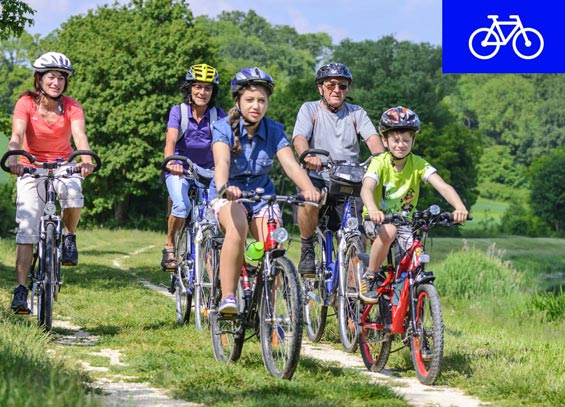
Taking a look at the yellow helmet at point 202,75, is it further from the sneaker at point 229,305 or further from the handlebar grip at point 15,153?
the sneaker at point 229,305

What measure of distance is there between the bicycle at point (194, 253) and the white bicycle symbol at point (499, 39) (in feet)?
61.7

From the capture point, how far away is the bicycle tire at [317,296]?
344 inches

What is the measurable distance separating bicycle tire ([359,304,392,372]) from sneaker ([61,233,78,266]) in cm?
266

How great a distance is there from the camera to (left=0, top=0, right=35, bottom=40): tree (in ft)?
49.2

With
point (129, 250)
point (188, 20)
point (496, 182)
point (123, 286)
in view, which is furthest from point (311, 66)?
point (123, 286)

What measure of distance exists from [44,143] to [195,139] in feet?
5.33

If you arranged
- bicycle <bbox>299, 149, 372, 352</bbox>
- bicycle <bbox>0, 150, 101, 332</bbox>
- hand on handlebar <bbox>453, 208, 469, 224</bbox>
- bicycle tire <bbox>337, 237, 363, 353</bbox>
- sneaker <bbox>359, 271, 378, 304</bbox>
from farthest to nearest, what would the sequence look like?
bicycle <bbox>0, 150, 101, 332</bbox> < bicycle <bbox>299, 149, 372, 352</bbox> < bicycle tire <bbox>337, 237, 363, 353</bbox> < sneaker <bbox>359, 271, 378, 304</bbox> < hand on handlebar <bbox>453, 208, 469, 224</bbox>

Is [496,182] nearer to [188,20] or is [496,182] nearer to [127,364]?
[188,20]

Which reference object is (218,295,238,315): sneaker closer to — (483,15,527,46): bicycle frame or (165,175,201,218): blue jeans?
(165,175,201,218): blue jeans

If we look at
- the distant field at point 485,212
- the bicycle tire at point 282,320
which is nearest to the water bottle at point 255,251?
Result: the bicycle tire at point 282,320

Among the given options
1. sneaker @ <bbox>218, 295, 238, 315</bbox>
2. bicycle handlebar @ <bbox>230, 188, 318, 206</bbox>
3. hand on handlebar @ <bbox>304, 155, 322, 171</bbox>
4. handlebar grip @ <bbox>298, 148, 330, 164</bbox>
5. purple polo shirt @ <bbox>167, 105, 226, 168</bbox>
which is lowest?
sneaker @ <bbox>218, 295, 238, 315</bbox>

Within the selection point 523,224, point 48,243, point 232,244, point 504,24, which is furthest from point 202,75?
point 523,224

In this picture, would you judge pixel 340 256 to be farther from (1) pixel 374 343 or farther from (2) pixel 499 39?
(2) pixel 499 39

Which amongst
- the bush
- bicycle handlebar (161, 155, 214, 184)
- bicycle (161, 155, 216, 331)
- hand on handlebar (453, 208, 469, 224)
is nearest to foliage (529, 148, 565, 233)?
the bush
